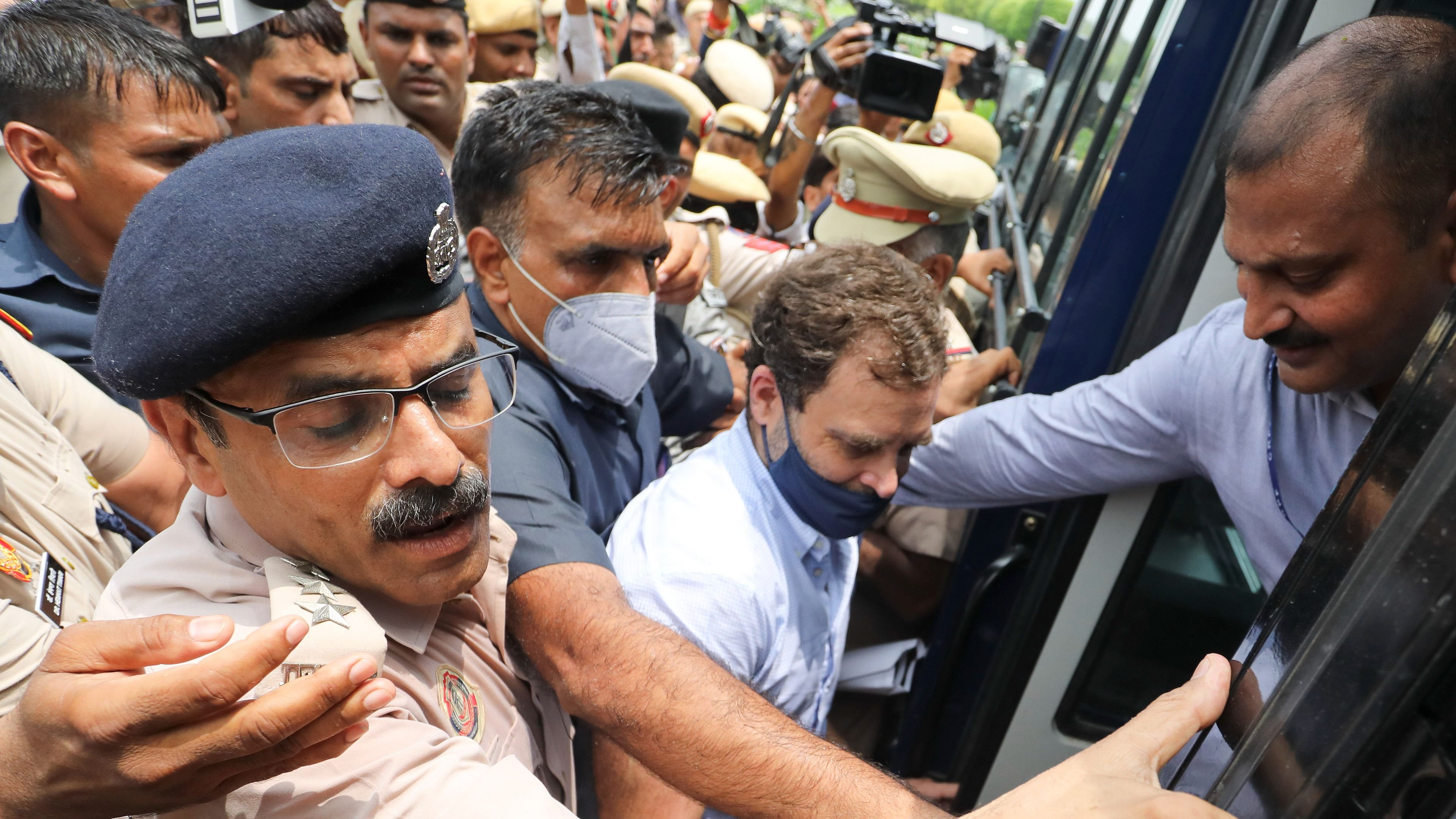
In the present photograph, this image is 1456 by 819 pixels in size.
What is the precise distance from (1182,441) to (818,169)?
3.56 meters

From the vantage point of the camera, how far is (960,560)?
98.7 inches

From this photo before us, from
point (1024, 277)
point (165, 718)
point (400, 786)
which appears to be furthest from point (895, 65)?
point (165, 718)

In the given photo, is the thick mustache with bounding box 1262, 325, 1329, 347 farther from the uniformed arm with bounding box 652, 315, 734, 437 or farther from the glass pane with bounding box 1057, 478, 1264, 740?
the uniformed arm with bounding box 652, 315, 734, 437

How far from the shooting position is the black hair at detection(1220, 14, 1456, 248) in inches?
50.2

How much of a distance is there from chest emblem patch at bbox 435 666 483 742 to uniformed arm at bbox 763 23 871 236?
12.4ft

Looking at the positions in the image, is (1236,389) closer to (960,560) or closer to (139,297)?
(960,560)

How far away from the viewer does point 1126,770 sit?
3.17ft

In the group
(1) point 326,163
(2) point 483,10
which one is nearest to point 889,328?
(1) point 326,163

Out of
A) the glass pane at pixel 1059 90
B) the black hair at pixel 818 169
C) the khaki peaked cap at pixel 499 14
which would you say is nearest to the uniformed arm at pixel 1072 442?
the glass pane at pixel 1059 90

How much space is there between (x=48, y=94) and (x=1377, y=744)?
8.87 feet

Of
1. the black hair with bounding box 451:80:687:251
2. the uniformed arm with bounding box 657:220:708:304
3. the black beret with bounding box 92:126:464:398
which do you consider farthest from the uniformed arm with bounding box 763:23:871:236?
the black beret with bounding box 92:126:464:398

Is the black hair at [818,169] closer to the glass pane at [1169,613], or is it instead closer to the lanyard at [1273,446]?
the glass pane at [1169,613]

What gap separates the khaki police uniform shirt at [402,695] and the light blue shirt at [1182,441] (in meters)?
1.19

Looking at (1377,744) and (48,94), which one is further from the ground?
(1377,744)
